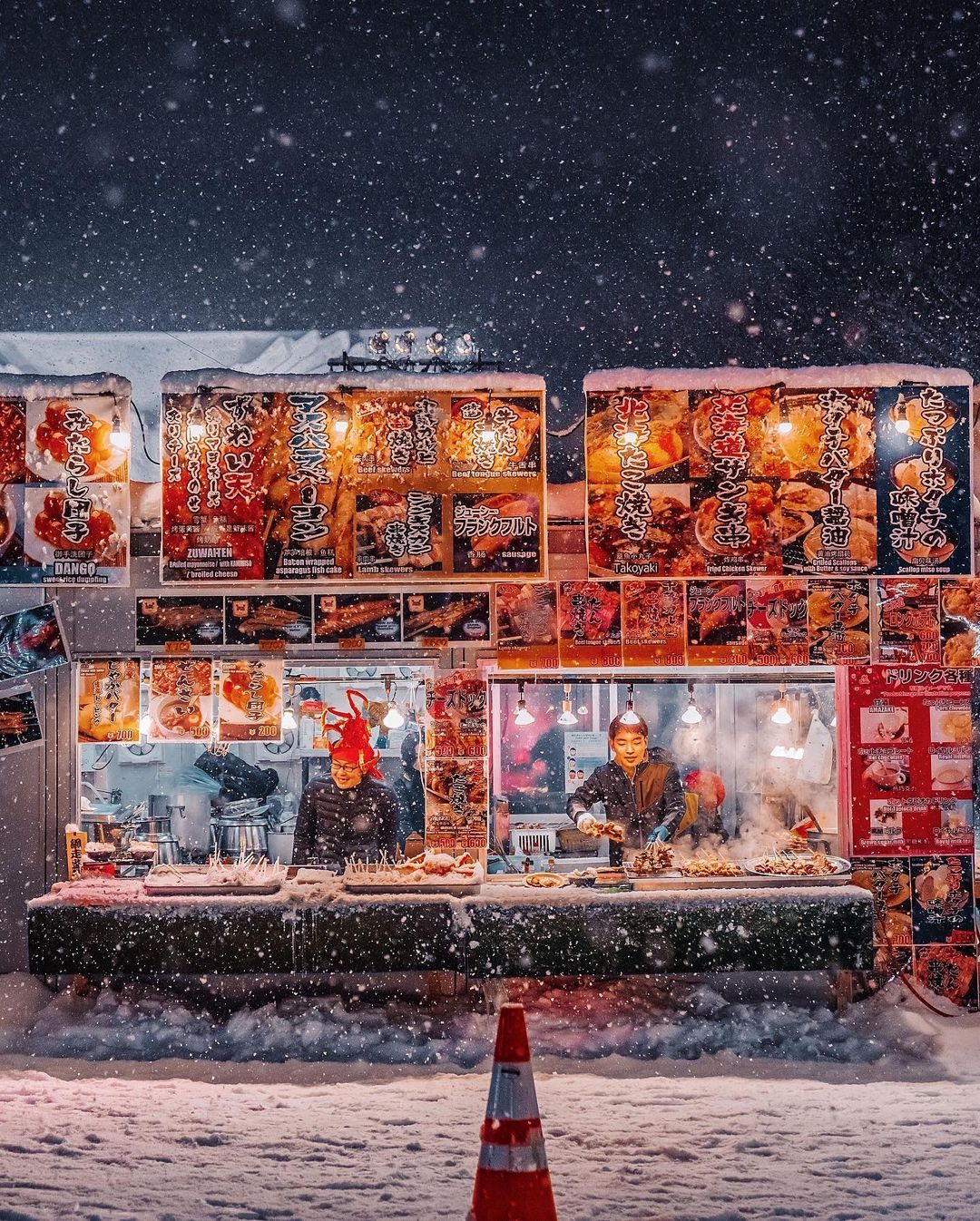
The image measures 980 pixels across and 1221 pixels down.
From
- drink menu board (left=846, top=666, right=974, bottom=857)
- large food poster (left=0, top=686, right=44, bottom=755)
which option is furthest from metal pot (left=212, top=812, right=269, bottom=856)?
drink menu board (left=846, top=666, right=974, bottom=857)

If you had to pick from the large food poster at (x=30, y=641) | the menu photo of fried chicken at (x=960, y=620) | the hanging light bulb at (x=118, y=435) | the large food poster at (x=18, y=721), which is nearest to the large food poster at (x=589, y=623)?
the menu photo of fried chicken at (x=960, y=620)

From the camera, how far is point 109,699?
34.1 ft

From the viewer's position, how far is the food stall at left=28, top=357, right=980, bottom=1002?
922cm

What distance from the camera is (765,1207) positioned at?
5379mm

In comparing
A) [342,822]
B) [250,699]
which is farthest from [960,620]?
[250,699]

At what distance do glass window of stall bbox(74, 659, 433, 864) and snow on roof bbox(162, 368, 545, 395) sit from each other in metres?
2.60

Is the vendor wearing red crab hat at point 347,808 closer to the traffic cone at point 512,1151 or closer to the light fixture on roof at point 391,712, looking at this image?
the light fixture on roof at point 391,712

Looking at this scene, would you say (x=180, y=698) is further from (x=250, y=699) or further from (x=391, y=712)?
(x=391, y=712)

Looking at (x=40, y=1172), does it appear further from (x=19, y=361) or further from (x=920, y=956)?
(x=19, y=361)

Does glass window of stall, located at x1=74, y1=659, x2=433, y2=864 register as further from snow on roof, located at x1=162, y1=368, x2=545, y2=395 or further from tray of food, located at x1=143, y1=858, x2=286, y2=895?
snow on roof, located at x1=162, y1=368, x2=545, y2=395

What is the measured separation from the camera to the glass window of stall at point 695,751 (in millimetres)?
12484

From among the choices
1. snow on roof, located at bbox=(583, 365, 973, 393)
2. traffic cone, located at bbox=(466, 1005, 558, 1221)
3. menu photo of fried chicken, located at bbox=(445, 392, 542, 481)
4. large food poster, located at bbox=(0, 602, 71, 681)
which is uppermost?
snow on roof, located at bbox=(583, 365, 973, 393)

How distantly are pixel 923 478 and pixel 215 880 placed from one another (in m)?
7.20

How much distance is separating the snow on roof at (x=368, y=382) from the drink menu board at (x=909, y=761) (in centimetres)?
427
